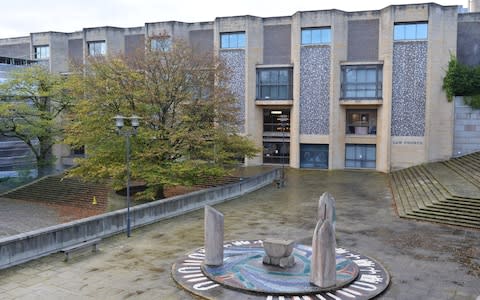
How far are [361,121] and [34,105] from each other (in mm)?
29993

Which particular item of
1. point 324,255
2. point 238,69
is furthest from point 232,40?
point 324,255

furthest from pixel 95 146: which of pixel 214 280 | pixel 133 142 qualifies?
pixel 214 280

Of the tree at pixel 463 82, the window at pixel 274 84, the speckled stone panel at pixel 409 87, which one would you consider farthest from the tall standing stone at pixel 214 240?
the tree at pixel 463 82

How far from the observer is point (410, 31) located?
123 ft

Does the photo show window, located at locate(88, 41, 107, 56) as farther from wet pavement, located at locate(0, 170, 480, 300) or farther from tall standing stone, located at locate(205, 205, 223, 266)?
tall standing stone, located at locate(205, 205, 223, 266)

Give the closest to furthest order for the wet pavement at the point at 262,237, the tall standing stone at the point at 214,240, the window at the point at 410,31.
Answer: the wet pavement at the point at 262,237
the tall standing stone at the point at 214,240
the window at the point at 410,31

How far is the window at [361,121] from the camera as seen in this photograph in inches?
1619

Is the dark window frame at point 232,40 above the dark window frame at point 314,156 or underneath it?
above

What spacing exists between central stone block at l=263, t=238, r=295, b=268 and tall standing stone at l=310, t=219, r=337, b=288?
1454 mm

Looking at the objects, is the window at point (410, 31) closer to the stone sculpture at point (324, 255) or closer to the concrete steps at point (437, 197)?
the concrete steps at point (437, 197)

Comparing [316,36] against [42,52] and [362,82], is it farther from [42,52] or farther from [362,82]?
[42,52]

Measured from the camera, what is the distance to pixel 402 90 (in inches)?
1484

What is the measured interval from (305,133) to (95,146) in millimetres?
21869

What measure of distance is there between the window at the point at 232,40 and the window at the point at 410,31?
1397 cm
